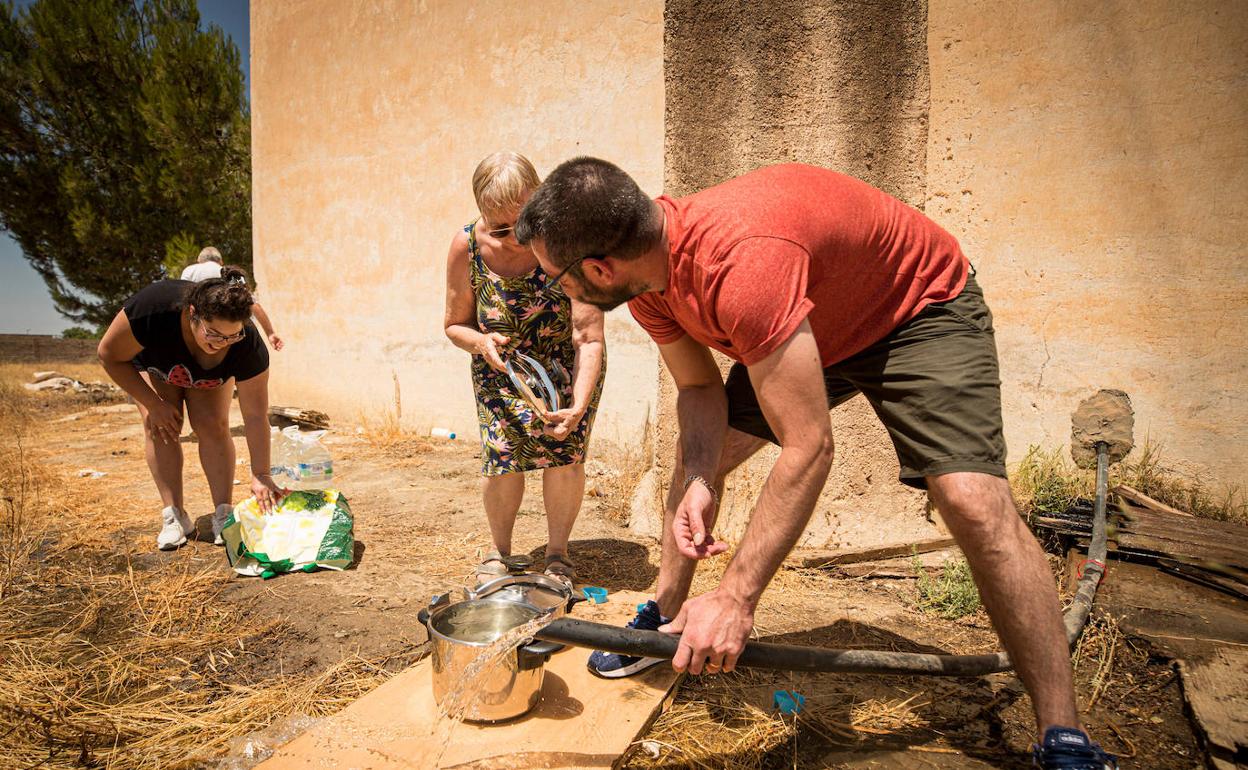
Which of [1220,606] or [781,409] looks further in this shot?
[1220,606]

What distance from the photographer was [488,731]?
187cm

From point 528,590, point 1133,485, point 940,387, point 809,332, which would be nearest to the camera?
point 809,332

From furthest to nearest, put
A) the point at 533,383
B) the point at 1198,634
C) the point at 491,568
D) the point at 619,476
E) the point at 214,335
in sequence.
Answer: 1. the point at 619,476
2. the point at 214,335
3. the point at 491,568
4. the point at 533,383
5. the point at 1198,634

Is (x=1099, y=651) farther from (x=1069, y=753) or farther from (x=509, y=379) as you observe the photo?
(x=509, y=379)

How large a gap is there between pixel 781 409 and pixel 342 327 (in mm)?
7382

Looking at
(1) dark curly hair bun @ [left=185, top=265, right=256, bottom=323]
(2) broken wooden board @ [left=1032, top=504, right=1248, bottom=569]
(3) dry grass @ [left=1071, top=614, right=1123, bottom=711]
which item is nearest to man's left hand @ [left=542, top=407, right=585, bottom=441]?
(1) dark curly hair bun @ [left=185, top=265, right=256, bottom=323]

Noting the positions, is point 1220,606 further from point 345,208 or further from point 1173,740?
point 345,208

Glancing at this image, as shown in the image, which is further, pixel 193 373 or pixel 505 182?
pixel 193 373

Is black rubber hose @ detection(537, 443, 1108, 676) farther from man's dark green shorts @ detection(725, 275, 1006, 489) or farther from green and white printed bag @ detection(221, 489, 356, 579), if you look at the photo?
green and white printed bag @ detection(221, 489, 356, 579)

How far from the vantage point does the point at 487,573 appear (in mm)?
2846

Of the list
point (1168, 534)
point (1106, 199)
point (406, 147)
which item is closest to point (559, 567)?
point (1168, 534)

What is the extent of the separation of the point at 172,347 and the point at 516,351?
1.86m

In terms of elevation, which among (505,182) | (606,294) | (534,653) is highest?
(505,182)

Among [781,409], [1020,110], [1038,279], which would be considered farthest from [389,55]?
[781,409]
